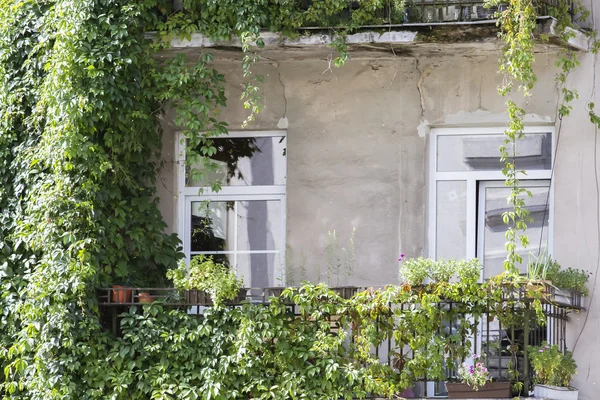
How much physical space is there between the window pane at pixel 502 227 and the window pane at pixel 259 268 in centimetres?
217

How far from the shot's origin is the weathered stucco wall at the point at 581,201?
10219mm

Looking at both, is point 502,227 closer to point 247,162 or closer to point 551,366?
point 551,366

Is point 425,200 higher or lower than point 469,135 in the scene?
lower

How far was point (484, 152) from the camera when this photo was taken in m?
11.0

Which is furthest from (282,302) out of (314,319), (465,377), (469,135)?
(469,135)

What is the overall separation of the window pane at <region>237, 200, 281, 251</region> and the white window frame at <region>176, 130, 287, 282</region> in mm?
46

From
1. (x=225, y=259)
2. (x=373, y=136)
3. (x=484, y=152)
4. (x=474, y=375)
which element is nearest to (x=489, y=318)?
(x=474, y=375)

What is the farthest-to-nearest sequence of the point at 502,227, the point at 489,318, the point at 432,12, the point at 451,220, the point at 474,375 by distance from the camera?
the point at 451,220 < the point at 502,227 < the point at 432,12 < the point at 489,318 < the point at 474,375

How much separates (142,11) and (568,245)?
15.6ft

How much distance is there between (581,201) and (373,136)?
218 cm

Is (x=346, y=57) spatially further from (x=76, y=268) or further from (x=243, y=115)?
(x=76, y=268)

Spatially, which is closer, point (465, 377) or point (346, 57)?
point (465, 377)

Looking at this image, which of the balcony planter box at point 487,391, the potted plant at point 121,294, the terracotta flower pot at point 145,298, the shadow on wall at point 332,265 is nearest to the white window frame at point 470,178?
the shadow on wall at point 332,265

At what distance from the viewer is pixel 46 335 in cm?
985
